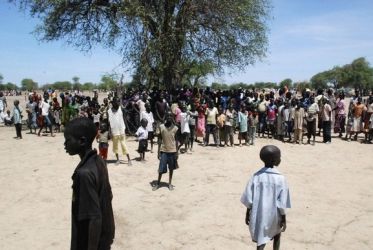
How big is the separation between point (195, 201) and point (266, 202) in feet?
12.5

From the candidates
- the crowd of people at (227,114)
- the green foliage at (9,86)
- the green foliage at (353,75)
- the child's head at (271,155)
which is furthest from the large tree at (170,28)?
the green foliage at (9,86)

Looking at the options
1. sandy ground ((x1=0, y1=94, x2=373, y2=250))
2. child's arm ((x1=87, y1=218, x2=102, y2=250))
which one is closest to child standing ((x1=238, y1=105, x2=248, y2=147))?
sandy ground ((x1=0, y1=94, x2=373, y2=250))

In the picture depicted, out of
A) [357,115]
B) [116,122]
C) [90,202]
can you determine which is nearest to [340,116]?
[357,115]

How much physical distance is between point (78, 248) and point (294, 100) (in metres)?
13.0

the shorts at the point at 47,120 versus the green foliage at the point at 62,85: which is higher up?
the green foliage at the point at 62,85

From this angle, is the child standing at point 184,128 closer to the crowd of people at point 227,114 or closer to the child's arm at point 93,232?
the crowd of people at point 227,114

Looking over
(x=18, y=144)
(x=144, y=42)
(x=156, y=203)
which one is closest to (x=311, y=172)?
(x=156, y=203)

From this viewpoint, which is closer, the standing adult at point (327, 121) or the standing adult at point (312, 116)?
the standing adult at point (312, 116)

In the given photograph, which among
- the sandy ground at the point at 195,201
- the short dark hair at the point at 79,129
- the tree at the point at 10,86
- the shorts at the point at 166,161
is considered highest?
the tree at the point at 10,86

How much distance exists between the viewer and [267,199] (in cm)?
420

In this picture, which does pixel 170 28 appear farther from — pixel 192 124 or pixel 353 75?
pixel 353 75

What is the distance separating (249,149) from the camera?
13.4 meters

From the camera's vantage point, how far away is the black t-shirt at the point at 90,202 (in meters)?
2.59

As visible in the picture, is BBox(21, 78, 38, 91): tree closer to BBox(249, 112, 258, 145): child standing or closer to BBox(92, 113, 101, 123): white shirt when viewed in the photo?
BBox(92, 113, 101, 123): white shirt
